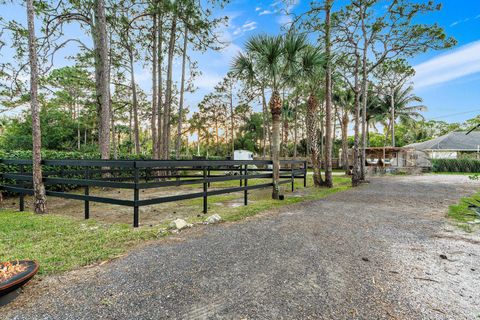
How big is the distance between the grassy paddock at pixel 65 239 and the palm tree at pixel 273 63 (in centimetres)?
388

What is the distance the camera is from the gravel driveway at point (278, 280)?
1.85m

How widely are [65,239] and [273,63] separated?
21.2 feet

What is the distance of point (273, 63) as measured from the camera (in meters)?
7.12

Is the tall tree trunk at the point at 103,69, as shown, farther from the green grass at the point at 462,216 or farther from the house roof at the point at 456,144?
the house roof at the point at 456,144

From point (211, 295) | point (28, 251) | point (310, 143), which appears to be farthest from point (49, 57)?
point (310, 143)

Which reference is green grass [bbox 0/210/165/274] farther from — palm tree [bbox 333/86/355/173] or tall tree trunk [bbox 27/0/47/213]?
palm tree [bbox 333/86/355/173]

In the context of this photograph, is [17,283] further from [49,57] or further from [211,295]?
[49,57]

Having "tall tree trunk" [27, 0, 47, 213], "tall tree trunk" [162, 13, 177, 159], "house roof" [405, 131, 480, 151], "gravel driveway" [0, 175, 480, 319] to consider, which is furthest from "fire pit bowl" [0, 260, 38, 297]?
"house roof" [405, 131, 480, 151]

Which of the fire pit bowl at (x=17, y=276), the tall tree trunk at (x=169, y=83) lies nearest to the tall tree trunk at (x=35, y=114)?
the fire pit bowl at (x=17, y=276)

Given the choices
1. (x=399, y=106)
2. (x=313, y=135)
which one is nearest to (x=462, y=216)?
(x=313, y=135)

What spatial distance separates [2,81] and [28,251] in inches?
212

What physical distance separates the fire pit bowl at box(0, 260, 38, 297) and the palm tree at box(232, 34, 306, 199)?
6.11 metres

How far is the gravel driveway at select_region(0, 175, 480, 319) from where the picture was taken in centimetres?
185

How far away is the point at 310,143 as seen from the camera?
1126 cm
